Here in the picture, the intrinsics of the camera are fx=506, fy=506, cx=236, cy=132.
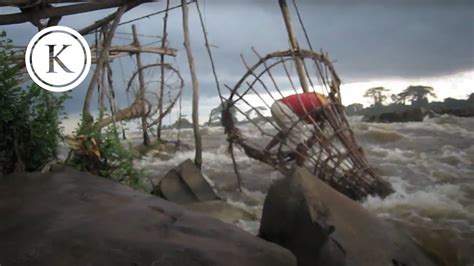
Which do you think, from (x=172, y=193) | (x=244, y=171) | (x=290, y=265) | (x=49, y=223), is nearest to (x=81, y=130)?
(x=172, y=193)

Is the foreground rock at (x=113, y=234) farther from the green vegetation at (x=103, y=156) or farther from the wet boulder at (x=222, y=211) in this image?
the wet boulder at (x=222, y=211)

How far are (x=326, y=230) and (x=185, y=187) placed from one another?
3.20 m

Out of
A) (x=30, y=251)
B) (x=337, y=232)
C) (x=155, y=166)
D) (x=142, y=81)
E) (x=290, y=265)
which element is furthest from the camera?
(x=142, y=81)

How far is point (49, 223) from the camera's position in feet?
9.57

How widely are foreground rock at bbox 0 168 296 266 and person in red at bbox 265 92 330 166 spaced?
2906 mm

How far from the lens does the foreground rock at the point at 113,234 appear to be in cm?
254

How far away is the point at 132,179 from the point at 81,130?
72 centimetres

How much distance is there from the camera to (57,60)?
4.36 metres

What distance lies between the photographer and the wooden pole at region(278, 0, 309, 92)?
6.40m

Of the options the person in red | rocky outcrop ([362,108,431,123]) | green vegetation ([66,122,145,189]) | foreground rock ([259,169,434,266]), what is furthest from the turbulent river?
rocky outcrop ([362,108,431,123])

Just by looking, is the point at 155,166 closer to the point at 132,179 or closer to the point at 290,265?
the point at 132,179

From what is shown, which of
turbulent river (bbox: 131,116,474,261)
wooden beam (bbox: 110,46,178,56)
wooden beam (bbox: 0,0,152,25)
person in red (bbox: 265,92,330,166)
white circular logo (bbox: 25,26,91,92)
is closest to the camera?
white circular logo (bbox: 25,26,91,92)

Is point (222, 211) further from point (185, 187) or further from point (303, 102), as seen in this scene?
point (303, 102)

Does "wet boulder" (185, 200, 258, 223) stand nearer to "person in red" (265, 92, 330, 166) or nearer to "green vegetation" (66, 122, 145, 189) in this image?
"green vegetation" (66, 122, 145, 189)
